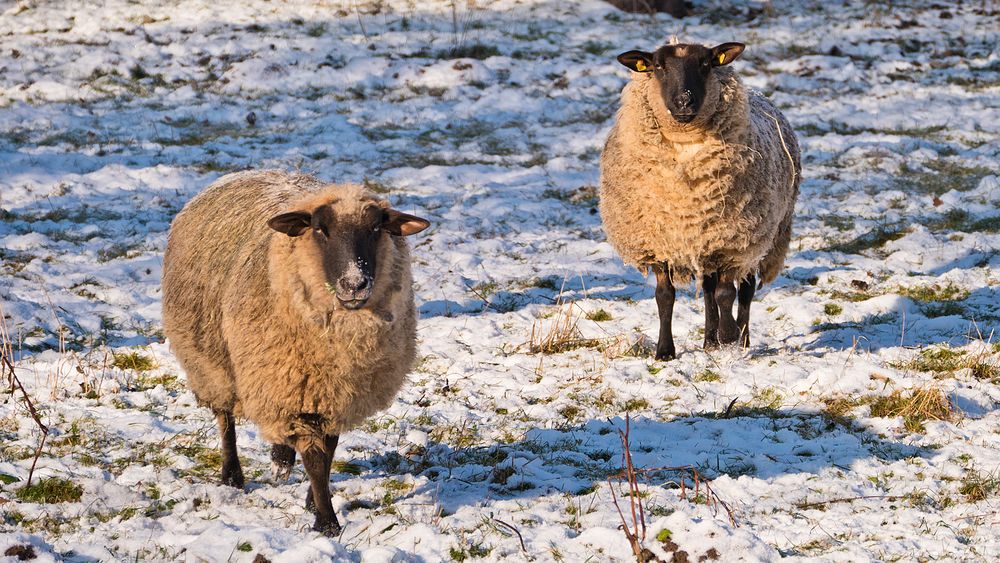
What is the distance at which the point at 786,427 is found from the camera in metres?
5.43

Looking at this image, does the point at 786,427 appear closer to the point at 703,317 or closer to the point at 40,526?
the point at 703,317

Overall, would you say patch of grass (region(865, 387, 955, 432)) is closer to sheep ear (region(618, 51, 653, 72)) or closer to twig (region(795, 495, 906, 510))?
twig (region(795, 495, 906, 510))

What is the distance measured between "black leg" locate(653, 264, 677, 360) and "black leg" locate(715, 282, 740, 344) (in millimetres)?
341

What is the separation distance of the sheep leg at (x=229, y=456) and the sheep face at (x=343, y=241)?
115 centimetres

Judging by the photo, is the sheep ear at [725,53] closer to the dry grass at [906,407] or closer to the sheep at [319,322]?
the dry grass at [906,407]

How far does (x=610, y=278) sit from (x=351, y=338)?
4.65 metres

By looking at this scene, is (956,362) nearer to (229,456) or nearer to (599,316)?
(599,316)

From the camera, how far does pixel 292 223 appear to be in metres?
4.25

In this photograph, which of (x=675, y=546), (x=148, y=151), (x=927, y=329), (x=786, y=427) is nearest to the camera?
(x=675, y=546)

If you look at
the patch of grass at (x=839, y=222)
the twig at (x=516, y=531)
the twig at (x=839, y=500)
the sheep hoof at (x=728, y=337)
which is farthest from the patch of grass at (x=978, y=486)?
the patch of grass at (x=839, y=222)

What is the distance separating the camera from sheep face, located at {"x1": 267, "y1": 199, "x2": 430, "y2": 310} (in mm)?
4059

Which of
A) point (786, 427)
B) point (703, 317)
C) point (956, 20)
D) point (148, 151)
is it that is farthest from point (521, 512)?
point (956, 20)

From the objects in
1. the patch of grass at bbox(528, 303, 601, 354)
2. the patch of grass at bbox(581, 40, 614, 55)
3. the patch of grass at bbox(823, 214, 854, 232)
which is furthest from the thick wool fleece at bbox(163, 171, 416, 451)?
the patch of grass at bbox(581, 40, 614, 55)

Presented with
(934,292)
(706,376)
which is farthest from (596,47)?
(706,376)
